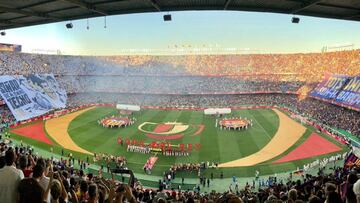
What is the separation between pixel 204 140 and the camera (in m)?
35.1

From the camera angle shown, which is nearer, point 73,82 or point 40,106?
point 40,106

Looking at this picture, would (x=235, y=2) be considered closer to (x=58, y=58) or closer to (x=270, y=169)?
(x=270, y=169)

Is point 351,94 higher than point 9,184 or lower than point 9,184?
lower

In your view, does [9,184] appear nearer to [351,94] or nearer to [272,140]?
[272,140]

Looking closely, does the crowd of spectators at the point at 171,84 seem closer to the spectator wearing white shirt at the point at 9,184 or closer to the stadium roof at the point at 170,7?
the stadium roof at the point at 170,7

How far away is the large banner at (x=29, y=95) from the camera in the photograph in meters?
44.2

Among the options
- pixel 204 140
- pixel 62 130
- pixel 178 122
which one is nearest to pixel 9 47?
pixel 62 130

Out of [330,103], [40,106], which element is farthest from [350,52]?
[40,106]

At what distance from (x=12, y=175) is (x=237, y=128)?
3661 centimetres

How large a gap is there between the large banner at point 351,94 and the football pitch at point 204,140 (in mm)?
7680

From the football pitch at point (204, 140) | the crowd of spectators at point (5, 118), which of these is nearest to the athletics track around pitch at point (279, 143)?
the football pitch at point (204, 140)

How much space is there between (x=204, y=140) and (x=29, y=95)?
30.0 metres

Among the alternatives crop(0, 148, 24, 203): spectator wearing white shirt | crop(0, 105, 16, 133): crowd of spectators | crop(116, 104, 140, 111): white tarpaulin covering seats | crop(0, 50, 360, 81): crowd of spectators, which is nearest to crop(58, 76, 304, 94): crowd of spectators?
crop(0, 50, 360, 81): crowd of spectators

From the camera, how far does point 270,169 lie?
87.7 ft
